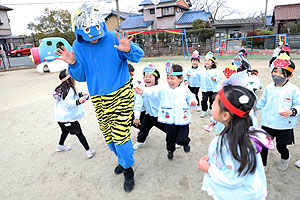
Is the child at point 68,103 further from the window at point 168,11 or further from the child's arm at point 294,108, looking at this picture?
the window at point 168,11

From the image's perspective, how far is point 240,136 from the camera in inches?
52.1

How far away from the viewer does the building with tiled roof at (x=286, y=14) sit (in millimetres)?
20756

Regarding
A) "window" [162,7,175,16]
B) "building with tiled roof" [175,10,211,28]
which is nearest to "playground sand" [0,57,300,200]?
"building with tiled roof" [175,10,211,28]

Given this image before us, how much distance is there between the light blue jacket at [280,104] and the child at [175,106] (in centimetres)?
92

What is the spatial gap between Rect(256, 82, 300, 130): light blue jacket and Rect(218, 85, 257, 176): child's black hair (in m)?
1.36

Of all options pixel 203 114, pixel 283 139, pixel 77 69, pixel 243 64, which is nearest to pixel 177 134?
pixel 283 139

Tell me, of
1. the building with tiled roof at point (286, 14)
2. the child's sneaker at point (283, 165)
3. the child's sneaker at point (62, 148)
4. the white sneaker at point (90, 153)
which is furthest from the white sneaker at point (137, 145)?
the building with tiled roof at point (286, 14)

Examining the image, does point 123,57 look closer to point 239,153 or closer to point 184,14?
point 239,153

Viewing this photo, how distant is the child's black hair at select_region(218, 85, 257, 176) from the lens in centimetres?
130

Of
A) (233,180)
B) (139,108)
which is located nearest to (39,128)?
(139,108)

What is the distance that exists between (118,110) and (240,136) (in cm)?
144

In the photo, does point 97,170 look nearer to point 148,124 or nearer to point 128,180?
point 128,180

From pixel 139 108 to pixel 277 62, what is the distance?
194 centimetres

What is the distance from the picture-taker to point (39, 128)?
4.57 meters
